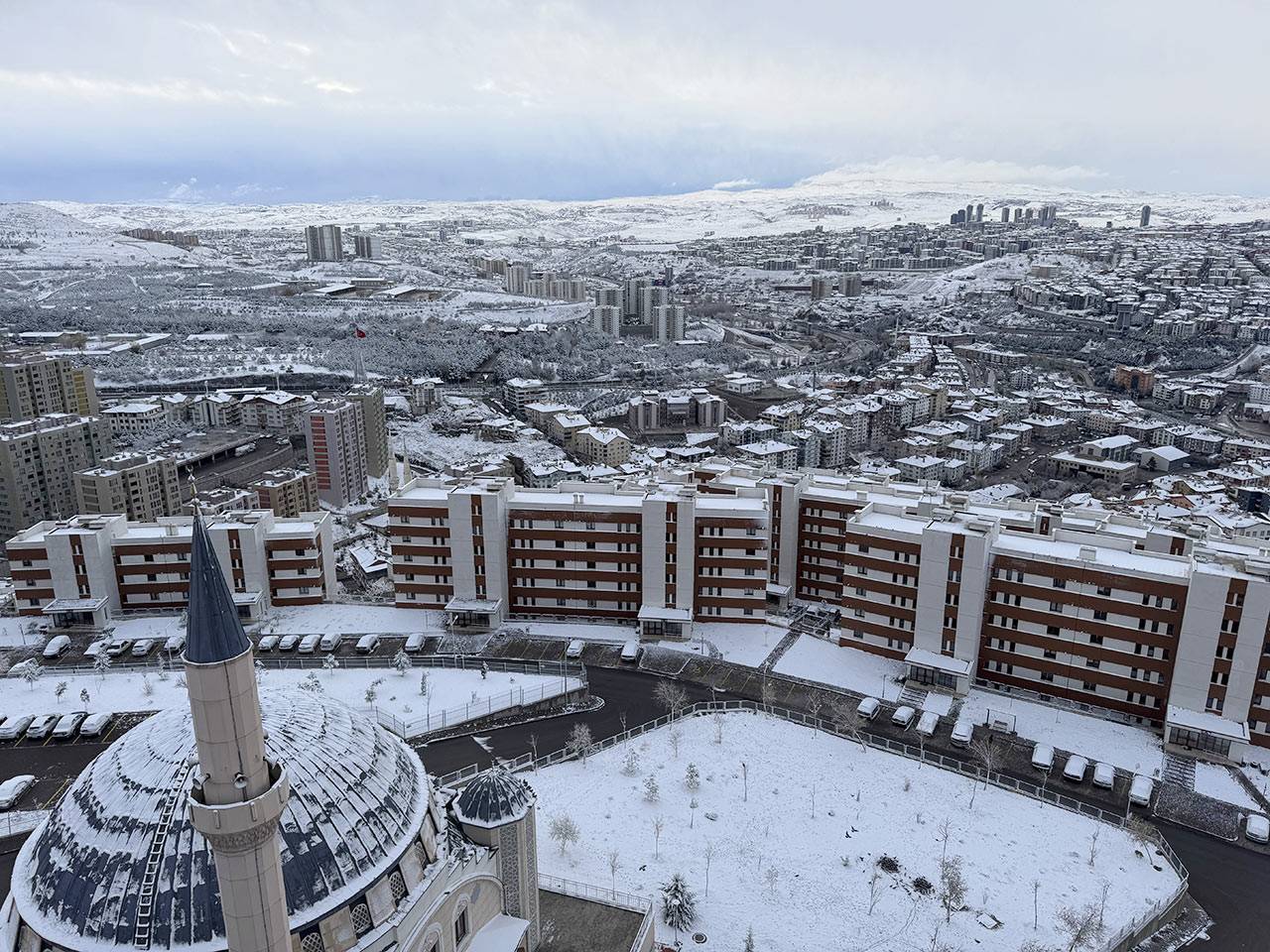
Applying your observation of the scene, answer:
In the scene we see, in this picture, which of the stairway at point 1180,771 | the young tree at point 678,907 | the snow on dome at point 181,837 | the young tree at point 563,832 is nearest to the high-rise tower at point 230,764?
the snow on dome at point 181,837

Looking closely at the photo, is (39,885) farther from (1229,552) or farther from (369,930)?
(1229,552)

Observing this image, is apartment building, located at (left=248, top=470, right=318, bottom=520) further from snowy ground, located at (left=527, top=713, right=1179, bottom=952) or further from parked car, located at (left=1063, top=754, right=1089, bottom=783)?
parked car, located at (left=1063, top=754, right=1089, bottom=783)

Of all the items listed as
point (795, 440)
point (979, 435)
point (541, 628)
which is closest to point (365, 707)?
point (541, 628)

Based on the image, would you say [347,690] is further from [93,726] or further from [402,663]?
[93,726]

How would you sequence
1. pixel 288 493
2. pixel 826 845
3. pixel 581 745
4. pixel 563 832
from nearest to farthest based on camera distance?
pixel 563 832, pixel 826 845, pixel 581 745, pixel 288 493

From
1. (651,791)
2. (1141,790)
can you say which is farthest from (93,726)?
(1141,790)
